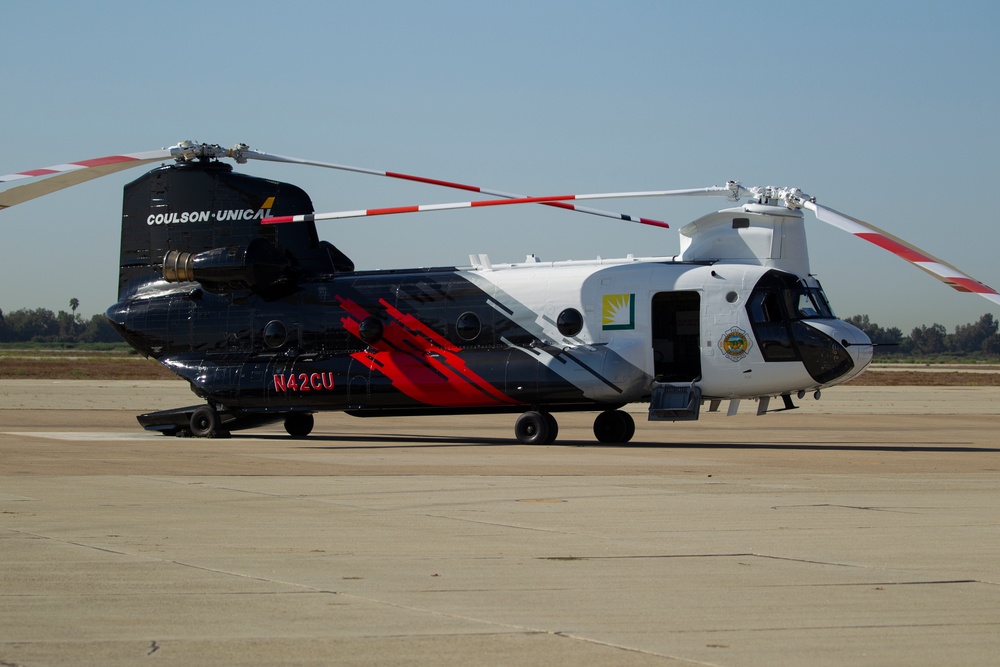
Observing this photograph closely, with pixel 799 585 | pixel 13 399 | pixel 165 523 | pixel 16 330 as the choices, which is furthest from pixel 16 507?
pixel 16 330

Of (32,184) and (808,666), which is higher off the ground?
(32,184)

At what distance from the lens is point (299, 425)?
27.7 m

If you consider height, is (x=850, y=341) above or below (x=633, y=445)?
above

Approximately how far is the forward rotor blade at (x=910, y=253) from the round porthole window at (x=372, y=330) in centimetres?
891

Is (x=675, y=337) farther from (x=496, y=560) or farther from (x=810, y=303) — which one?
(x=496, y=560)

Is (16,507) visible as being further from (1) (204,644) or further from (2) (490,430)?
(2) (490,430)

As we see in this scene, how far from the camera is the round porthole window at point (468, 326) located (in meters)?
24.3

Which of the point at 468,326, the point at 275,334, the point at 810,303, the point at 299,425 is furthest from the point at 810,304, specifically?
the point at 299,425

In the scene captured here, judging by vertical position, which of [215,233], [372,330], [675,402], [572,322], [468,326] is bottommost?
[675,402]

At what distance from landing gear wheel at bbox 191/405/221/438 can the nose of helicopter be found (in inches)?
493

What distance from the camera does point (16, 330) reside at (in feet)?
654

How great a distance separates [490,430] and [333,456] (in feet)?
34.2

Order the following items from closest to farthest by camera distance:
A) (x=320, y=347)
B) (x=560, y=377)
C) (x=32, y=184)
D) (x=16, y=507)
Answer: (x=16, y=507), (x=32, y=184), (x=560, y=377), (x=320, y=347)

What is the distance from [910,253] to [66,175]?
14.2m
